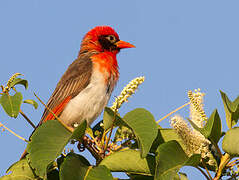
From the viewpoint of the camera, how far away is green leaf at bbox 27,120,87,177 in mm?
2104

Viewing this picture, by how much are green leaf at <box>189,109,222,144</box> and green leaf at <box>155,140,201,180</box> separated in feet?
0.53

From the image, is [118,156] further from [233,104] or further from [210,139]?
[233,104]

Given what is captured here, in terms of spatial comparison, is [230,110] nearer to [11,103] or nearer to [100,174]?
[100,174]

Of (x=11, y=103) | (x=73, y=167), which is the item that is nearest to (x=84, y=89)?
(x=11, y=103)

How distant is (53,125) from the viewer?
90.5 inches

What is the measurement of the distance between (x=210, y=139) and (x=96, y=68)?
2.83m

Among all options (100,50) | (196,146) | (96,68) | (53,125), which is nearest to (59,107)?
(96,68)

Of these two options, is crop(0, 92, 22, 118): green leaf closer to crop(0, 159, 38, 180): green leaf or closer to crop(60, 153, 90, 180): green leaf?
crop(0, 159, 38, 180): green leaf

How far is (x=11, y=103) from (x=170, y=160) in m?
1.29

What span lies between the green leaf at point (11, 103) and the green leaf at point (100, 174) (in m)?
0.81

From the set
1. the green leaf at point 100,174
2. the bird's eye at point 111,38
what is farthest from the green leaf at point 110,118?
the bird's eye at point 111,38

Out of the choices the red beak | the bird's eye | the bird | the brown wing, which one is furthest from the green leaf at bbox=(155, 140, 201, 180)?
the bird's eye

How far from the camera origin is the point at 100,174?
2082 mm

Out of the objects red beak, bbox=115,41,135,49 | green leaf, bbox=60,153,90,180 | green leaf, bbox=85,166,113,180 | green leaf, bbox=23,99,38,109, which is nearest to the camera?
green leaf, bbox=85,166,113,180
